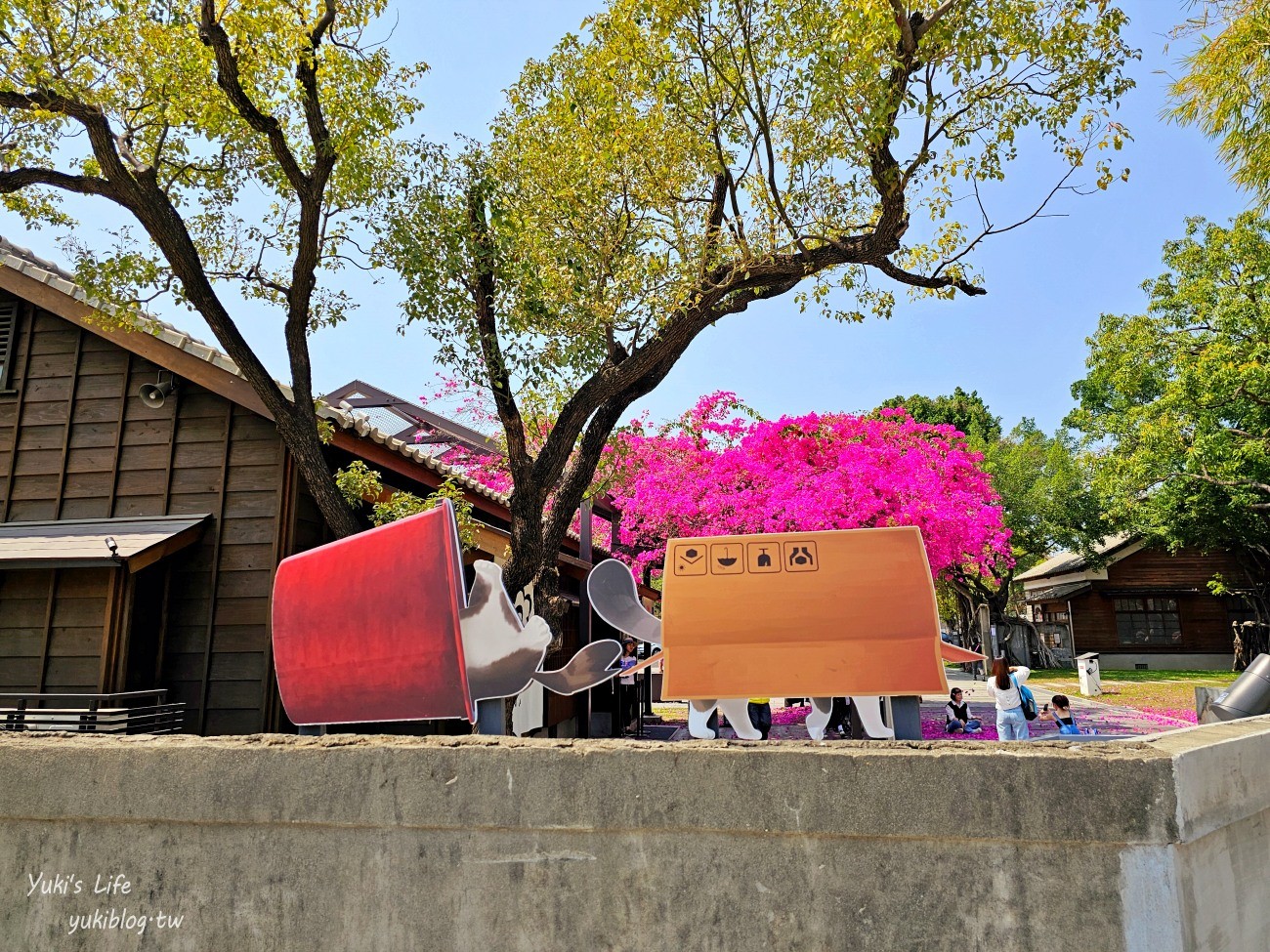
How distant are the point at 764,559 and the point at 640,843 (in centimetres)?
178

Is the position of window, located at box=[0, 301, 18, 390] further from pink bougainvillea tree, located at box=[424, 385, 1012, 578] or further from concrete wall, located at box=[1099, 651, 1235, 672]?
concrete wall, located at box=[1099, 651, 1235, 672]

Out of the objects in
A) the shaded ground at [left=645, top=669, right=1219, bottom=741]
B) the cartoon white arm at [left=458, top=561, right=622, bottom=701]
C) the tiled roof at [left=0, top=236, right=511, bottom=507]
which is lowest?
the shaded ground at [left=645, top=669, right=1219, bottom=741]

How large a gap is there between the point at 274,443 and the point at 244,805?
20.3ft

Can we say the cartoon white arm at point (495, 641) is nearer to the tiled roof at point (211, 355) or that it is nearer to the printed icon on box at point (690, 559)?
the printed icon on box at point (690, 559)

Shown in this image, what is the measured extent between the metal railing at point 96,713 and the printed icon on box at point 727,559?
18.7 ft

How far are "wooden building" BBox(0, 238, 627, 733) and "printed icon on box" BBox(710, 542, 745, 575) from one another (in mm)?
4566

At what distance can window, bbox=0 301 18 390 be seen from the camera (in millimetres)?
9359

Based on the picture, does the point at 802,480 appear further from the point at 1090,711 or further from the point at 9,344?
the point at 9,344

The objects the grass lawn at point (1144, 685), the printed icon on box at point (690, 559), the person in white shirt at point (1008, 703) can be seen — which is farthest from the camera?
the grass lawn at point (1144, 685)

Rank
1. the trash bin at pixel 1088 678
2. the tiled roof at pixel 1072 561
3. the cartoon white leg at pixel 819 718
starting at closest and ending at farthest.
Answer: the cartoon white leg at pixel 819 718 < the trash bin at pixel 1088 678 < the tiled roof at pixel 1072 561

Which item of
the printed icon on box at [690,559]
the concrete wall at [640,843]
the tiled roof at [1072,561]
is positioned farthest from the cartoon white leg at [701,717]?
the tiled roof at [1072,561]

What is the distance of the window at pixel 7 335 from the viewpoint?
9.36 m

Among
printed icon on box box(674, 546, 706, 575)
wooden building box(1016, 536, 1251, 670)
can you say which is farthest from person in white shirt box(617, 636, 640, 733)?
wooden building box(1016, 536, 1251, 670)

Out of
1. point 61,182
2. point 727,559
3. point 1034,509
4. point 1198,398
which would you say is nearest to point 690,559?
point 727,559
